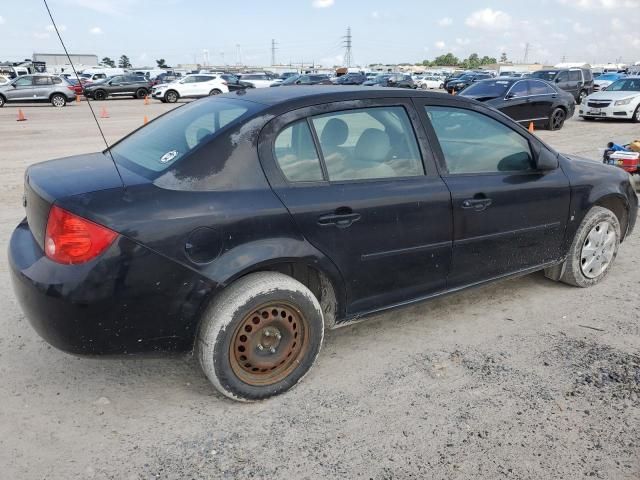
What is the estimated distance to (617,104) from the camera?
17531mm

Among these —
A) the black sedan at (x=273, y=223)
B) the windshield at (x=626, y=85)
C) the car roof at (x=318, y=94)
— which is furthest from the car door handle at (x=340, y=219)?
the windshield at (x=626, y=85)

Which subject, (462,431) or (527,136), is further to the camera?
(527,136)

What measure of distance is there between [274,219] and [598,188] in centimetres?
280

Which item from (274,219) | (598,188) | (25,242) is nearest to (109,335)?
(25,242)

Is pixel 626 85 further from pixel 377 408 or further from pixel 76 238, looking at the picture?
pixel 76 238

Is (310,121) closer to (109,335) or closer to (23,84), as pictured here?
(109,335)

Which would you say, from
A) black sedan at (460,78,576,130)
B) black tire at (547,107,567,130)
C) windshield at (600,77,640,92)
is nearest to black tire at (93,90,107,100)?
black sedan at (460,78,576,130)

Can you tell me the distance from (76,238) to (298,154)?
3.94 feet

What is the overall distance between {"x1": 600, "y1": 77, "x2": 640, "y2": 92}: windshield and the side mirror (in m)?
17.7

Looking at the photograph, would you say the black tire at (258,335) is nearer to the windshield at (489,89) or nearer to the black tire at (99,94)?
the windshield at (489,89)

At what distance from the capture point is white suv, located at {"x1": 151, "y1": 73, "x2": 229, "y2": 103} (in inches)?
1089

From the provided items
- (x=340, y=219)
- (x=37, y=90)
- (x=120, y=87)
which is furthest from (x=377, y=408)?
(x=120, y=87)

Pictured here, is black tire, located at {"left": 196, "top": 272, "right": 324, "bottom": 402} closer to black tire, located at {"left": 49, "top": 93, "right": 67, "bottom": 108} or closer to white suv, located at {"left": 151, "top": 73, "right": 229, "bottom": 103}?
black tire, located at {"left": 49, "top": 93, "right": 67, "bottom": 108}

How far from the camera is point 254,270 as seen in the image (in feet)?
9.02
